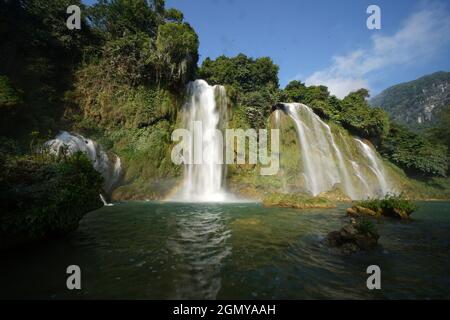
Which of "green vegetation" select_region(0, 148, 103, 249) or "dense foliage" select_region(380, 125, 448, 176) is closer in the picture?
"green vegetation" select_region(0, 148, 103, 249)

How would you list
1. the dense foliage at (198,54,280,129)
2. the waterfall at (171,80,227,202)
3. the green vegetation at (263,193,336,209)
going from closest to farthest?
the green vegetation at (263,193,336,209), the waterfall at (171,80,227,202), the dense foliage at (198,54,280,129)

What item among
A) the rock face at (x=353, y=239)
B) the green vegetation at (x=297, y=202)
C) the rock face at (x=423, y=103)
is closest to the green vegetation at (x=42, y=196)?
the rock face at (x=353, y=239)

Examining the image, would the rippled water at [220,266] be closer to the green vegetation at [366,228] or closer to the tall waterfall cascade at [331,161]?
the green vegetation at [366,228]

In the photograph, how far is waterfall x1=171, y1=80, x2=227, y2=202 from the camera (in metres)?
23.4

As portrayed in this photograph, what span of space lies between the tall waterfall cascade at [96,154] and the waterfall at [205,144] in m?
5.59

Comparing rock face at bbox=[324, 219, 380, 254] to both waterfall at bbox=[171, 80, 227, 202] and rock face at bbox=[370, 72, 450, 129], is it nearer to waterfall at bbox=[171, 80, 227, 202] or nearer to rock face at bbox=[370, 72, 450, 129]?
waterfall at bbox=[171, 80, 227, 202]

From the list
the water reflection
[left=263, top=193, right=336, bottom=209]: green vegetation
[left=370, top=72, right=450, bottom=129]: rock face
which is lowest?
[left=263, top=193, right=336, bottom=209]: green vegetation

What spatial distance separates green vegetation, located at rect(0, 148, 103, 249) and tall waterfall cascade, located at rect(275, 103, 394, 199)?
2292 cm

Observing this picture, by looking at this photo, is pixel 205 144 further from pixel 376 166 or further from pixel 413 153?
pixel 413 153

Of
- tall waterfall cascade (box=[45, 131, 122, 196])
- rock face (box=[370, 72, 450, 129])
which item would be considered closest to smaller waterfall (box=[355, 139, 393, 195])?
tall waterfall cascade (box=[45, 131, 122, 196])

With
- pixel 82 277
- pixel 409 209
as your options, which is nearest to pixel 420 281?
pixel 82 277

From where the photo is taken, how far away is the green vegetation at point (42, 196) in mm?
4961

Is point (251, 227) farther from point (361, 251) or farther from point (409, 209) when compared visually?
point (409, 209)
